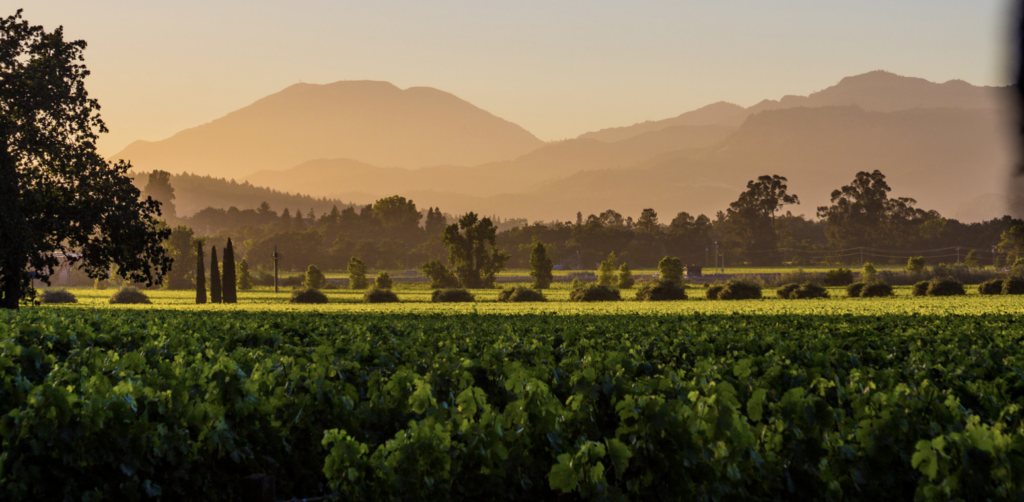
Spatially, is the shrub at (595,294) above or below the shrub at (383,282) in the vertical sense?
below

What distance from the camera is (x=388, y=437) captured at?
6988 mm

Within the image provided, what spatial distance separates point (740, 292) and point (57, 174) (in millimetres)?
53438

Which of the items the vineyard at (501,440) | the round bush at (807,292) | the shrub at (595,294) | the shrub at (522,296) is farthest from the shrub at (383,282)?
the vineyard at (501,440)

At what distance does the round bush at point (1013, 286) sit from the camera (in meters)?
62.9

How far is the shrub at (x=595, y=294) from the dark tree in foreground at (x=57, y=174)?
122 ft

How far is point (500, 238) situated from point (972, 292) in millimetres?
127630

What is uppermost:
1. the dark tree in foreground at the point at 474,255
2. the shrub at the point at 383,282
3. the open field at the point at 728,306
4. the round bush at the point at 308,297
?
the dark tree in foreground at the point at 474,255

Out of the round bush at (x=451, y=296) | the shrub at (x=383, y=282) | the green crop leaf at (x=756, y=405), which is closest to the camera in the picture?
the green crop leaf at (x=756, y=405)

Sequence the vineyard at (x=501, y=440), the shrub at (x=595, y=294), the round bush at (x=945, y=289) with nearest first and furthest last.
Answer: the vineyard at (x=501, y=440) → the round bush at (x=945, y=289) → the shrub at (x=595, y=294)

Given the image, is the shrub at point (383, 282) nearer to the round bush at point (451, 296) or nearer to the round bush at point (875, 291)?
the round bush at point (451, 296)

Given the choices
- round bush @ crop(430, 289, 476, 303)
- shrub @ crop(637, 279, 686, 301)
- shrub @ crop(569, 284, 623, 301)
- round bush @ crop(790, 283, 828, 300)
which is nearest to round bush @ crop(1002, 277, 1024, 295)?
round bush @ crop(790, 283, 828, 300)

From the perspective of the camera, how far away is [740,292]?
65.9m

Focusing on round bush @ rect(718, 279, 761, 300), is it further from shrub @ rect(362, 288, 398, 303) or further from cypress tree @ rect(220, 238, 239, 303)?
cypress tree @ rect(220, 238, 239, 303)

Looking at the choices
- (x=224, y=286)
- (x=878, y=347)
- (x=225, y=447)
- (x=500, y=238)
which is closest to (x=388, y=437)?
(x=225, y=447)
